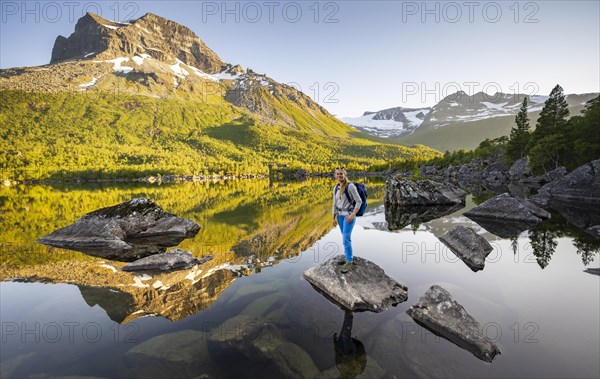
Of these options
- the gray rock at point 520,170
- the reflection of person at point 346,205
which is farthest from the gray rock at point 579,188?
the gray rock at point 520,170

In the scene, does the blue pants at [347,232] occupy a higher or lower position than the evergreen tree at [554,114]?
lower

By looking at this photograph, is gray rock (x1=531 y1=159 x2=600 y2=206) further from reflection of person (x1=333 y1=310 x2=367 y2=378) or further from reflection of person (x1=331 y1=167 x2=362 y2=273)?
reflection of person (x1=333 y1=310 x2=367 y2=378)

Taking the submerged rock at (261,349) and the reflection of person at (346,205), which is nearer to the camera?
the submerged rock at (261,349)

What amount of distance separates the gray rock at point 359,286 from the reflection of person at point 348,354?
1.65 metres

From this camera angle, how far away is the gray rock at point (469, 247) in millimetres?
14961

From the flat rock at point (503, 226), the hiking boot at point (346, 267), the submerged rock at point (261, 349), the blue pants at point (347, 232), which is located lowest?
the flat rock at point (503, 226)

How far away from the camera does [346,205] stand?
1143 centimetres

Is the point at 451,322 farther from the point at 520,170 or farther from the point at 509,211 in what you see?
the point at 520,170

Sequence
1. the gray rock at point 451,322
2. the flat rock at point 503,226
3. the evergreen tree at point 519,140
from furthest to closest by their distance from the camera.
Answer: the evergreen tree at point 519,140
the flat rock at point 503,226
the gray rock at point 451,322

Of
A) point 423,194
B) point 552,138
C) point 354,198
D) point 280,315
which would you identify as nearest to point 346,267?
point 354,198

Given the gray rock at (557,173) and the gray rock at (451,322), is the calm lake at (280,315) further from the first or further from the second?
the gray rock at (557,173)

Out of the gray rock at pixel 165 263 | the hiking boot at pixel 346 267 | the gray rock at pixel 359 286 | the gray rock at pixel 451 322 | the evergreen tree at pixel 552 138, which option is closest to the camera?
the gray rock at pixel 451 322

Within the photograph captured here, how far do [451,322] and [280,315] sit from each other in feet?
17.2

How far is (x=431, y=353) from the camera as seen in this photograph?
7.52 meters
